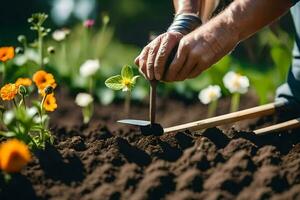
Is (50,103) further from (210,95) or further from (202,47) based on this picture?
(210,95)

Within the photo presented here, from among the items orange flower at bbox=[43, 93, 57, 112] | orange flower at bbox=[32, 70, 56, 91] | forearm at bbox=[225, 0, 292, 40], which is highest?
forearm at bbox=[225, 0, 292, 40]

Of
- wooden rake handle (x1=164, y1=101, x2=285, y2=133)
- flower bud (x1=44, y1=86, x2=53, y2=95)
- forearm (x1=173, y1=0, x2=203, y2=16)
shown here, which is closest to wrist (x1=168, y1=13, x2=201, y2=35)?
forearm (x1=173, y1=0, x2=203, y2=16)

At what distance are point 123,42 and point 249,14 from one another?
287 cm

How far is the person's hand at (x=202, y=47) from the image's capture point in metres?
2.06

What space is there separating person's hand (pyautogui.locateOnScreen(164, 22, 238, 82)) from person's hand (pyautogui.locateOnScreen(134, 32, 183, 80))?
0.13ft

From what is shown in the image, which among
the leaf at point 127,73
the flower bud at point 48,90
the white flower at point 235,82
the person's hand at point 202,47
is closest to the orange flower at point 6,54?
the flower bud at point 48,90

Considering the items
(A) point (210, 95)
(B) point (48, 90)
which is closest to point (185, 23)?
(B) point (48, 90)

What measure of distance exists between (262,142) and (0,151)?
0.89m

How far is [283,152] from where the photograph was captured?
2109mm

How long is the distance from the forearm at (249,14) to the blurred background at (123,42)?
69 cm

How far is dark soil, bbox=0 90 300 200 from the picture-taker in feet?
5.89

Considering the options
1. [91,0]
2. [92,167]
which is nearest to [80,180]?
[92,167]

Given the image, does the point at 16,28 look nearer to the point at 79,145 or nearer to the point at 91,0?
the point at 91,0

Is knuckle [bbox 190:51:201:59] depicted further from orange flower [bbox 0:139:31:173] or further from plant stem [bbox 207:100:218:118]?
plant stem [bbox 207:100:218:118]
